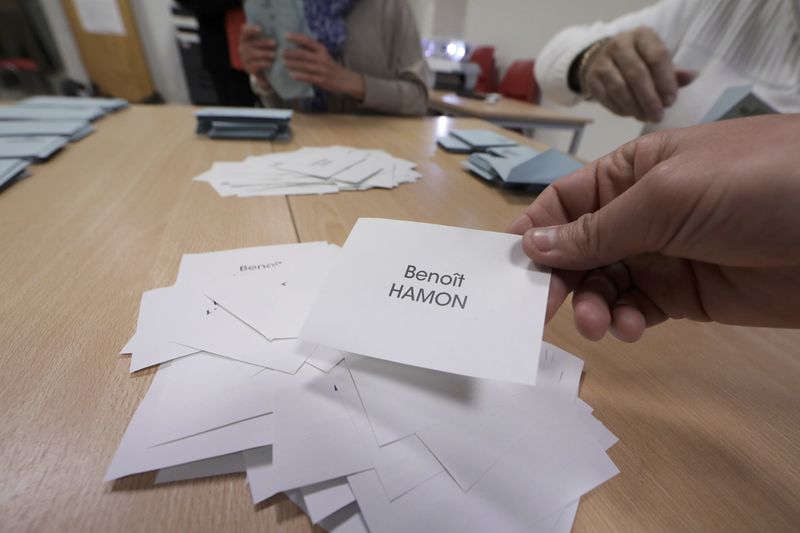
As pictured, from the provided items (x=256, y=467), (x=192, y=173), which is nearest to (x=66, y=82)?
(x=192, y=173)

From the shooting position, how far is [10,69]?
2.61m

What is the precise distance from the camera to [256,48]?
1159 millimetres

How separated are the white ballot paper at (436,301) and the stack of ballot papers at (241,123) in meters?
0.79

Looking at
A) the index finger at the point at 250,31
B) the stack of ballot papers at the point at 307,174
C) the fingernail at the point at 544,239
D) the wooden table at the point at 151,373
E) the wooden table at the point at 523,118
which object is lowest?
the wooden table at the point at 523,118

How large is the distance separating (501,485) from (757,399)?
0.95ft

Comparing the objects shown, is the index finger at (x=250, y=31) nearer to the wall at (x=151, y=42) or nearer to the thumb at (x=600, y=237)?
the thumb at (x=600, y=237)

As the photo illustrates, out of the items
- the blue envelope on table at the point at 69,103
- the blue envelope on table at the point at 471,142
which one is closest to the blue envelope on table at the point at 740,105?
the blue envelope on table at the point at 471,142

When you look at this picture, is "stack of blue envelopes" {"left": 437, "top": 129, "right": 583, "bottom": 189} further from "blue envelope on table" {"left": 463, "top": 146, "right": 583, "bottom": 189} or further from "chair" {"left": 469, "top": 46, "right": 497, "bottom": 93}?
"chair" {"left": 469, "top": 46, "right": 497, "bottom": 93}

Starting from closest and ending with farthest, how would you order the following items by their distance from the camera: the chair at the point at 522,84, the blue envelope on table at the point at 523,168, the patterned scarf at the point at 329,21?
the blue envelope on table at the point at 523,168, the patterned scarf at the point at 329,21, the chair at the point at 522,84

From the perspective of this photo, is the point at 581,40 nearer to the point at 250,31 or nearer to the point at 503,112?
the point at 503,112

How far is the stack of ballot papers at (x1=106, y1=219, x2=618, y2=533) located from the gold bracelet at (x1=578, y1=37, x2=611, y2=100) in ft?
3.42

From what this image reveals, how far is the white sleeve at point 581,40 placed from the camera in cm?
114

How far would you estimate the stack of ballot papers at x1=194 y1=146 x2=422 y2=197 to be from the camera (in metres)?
0.69

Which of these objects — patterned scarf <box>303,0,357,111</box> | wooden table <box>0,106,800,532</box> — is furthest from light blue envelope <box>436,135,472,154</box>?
patterned scarf <box>303,0,357,111</box>
